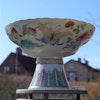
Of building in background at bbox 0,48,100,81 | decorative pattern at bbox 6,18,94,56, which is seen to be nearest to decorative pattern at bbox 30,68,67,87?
decorative pattern at bbox 6,18,94,56

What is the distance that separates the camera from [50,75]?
606 centimetres

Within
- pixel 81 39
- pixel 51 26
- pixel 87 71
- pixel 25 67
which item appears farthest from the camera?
pixel 87 71

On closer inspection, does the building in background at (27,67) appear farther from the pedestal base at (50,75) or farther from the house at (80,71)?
the pedestal base at (50,75)

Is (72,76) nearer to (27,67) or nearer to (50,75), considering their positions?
(27,67)

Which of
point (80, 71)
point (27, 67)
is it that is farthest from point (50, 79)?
point (80, 71)

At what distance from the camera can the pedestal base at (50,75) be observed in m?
6.01

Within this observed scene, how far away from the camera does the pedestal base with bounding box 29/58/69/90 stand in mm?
6008

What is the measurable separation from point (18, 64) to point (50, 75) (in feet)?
135

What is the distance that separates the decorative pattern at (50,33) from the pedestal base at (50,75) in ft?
0.68

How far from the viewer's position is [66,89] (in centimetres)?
585

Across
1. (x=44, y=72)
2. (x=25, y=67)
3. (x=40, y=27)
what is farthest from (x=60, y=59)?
(x=25, y=67)

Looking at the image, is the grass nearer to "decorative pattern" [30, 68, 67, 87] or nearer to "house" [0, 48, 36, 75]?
"decorative pattern" [30, 68, 67, 87]

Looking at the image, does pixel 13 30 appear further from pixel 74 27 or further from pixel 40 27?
pixel 74 27

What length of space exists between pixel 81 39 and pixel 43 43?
2.06ft
